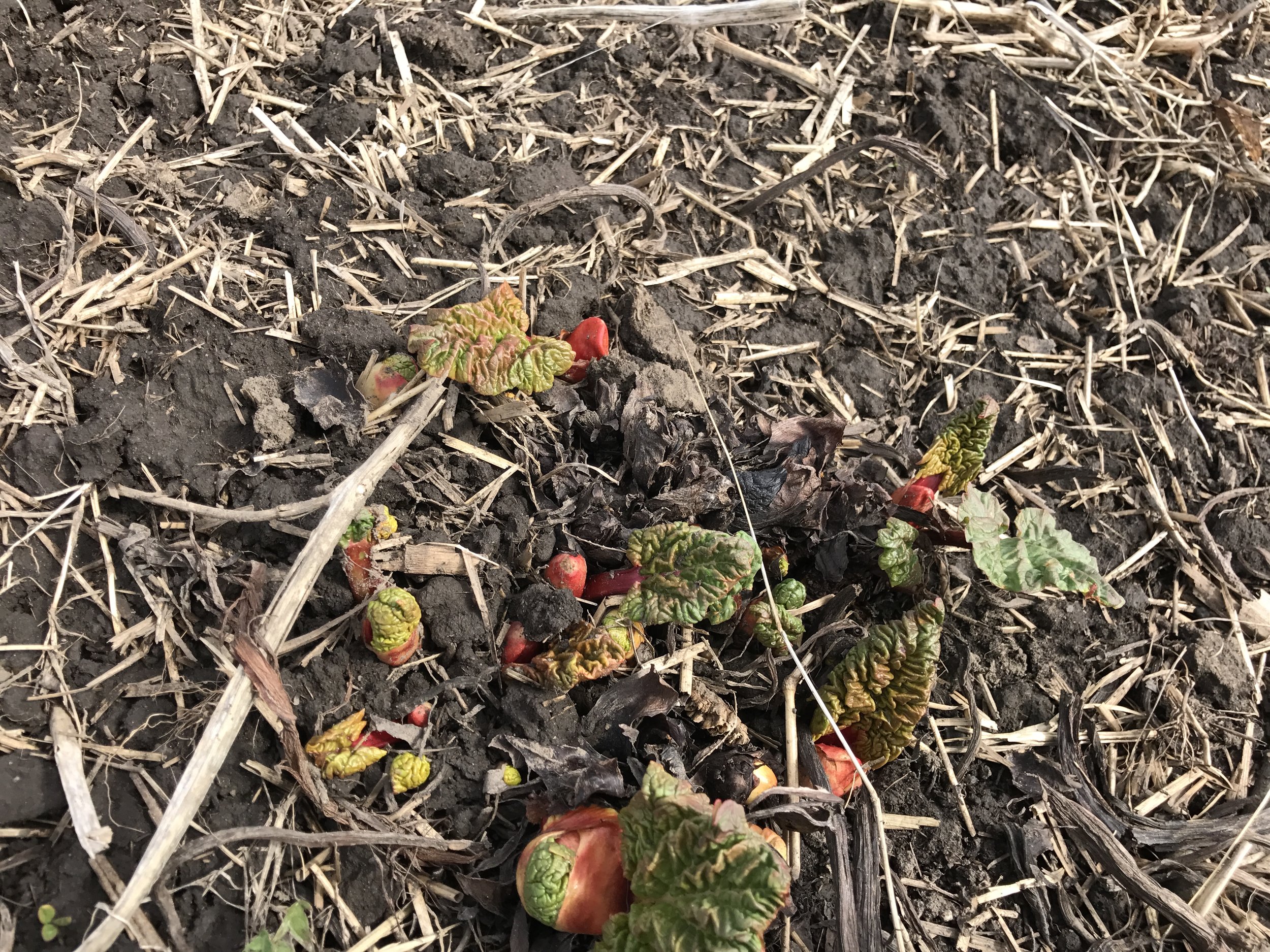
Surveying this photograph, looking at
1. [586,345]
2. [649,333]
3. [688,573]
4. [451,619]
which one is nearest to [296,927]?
[451,619]

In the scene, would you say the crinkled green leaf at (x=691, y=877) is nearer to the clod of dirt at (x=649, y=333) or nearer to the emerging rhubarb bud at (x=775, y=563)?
the emerging rhubarb bud at (x=775, y=563)

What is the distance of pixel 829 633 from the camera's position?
2.66m

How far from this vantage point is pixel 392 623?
2246mm

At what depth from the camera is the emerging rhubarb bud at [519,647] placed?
2461 mm

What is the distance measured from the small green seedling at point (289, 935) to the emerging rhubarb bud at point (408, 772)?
0.33 metres

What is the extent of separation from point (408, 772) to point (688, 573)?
873mm

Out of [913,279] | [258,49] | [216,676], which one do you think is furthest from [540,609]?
[258,49]

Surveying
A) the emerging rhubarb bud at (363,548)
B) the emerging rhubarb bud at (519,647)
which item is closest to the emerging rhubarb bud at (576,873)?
the emerging rhubarb bud at (519,647)

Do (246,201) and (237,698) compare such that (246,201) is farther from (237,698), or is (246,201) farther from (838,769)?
(838,769)

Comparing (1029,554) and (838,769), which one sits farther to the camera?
(1029,554)

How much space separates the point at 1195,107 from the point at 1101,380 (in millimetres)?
1610

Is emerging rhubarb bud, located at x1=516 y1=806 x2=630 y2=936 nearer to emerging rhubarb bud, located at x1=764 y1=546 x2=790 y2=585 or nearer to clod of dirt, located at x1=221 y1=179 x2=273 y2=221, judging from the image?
emerging rhubarb bud, located at x1=764 y1=546 x2=790 y2=585

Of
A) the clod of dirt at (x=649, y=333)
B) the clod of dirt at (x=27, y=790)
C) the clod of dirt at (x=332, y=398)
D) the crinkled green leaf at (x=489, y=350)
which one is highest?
the crinkled green leaf at (x=489, y=350)

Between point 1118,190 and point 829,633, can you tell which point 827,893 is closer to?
point 829,633
